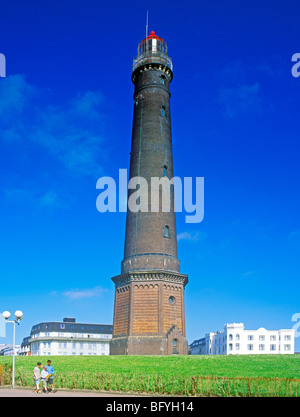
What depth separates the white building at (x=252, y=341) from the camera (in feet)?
500

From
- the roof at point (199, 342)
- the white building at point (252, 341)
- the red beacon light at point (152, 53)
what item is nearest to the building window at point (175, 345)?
the red beacon light at point (152, 53)

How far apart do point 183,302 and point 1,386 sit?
25.7 meters

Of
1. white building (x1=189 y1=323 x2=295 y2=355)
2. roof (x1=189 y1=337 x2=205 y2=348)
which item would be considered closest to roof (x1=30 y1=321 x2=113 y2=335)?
white building (x1=189 y1=323 x2=295 y2=355)

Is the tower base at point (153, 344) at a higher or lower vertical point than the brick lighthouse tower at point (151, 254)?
lower

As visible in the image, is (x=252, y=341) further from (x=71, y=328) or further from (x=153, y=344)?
(x=153, y=344)

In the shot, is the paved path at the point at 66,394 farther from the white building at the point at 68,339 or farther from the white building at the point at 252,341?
the white building at the point at 252,341

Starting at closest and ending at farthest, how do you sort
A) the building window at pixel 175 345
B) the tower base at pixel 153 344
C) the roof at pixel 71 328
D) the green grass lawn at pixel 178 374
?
1. the green grass lawn at pixel 178 374
2. the tower base at pixel 153 344
3. the building window at pixel 175 345
4. the roof at pixel 71 328

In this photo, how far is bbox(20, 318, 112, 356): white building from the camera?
397ft

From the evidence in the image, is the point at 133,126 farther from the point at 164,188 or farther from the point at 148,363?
the point at 148,363

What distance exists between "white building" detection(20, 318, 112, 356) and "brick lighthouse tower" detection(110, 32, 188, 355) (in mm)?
75649

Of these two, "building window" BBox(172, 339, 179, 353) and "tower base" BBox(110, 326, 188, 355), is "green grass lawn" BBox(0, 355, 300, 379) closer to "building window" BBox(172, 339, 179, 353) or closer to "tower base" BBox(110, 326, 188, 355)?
"tower base" BBox(110, 326, 188, 355)

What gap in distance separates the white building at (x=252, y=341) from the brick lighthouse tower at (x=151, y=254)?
108 m

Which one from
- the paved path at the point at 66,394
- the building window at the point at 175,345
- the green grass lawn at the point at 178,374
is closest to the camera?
the paved path at the point at 66,394
